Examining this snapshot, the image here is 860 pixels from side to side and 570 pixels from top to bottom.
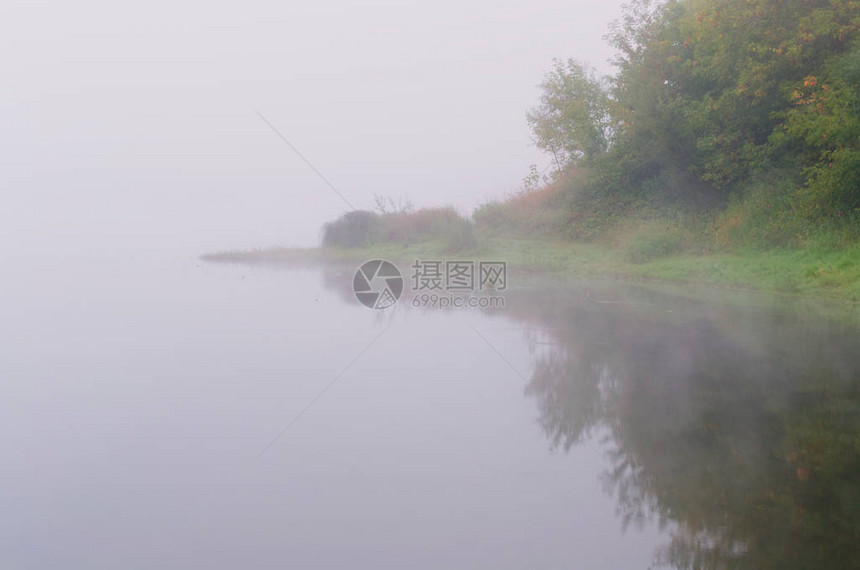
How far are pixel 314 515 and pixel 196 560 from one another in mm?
760

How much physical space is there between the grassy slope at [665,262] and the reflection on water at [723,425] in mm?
4071

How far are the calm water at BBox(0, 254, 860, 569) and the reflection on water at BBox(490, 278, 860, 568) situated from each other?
0.02 meters

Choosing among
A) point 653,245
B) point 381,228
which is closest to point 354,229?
point 381,228

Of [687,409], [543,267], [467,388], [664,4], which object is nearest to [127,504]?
[467,388]

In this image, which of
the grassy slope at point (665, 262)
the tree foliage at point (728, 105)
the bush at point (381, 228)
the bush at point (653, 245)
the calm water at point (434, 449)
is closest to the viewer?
the calm water at point (434, 449)

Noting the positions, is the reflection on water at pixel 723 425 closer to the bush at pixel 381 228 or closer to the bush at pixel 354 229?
the bush at pixel 381 228

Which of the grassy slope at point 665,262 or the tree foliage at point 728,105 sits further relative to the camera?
the tree foliage at point 728,105

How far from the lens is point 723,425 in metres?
6.03

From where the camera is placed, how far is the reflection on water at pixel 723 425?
4121 millimetres

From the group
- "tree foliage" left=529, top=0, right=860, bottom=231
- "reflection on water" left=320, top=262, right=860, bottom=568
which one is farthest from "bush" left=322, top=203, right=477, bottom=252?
"reflection on water" left=320, top=262, right=860, bottom=568

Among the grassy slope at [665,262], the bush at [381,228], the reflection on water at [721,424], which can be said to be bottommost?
the reflection on water at [721,424]

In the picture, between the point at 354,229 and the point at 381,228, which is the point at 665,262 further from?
the point at 354,229

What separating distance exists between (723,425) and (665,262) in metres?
14.1

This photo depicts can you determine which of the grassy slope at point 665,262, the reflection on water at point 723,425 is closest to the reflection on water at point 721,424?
the reflection on water at point 723,425
